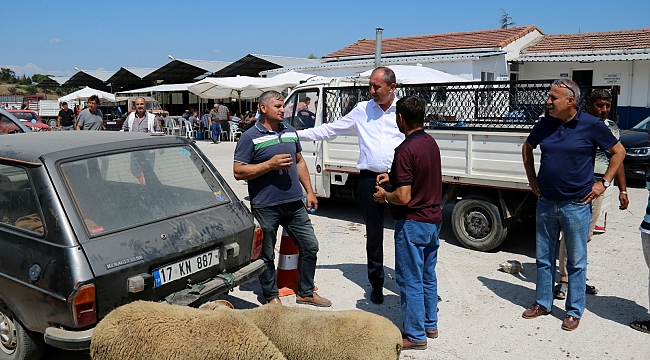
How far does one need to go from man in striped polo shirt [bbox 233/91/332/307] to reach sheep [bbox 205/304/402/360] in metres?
1.62

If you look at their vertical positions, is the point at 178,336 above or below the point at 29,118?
below

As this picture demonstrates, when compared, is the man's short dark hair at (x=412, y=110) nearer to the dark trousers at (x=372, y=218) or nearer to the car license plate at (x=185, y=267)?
the dark trousers at (x=372, y=218)

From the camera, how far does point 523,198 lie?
6.41 metres

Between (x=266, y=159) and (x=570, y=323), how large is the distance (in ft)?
9.16

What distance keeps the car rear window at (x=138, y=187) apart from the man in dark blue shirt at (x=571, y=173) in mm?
2599

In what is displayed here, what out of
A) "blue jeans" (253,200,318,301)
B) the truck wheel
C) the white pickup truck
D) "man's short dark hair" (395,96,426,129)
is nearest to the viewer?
"man's short dark hair" (395,96,426,129)

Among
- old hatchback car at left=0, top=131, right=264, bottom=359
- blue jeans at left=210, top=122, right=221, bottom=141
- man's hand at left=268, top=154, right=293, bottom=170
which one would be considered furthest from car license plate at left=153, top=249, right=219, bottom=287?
blue jeans at left=210, top=122, right=221, bottom=141

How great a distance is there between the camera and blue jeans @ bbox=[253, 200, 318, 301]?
457 cm

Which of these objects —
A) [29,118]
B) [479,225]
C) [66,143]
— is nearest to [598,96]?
[479,225]

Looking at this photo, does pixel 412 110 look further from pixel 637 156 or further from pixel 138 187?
pixel 637 156

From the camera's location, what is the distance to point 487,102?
21.2ft

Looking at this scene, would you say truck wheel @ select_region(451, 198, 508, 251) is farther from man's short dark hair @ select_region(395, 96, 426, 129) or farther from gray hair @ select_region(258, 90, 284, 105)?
gray hair @ select_region(258, 90, 284, 105)

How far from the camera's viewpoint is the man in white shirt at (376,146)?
474cm

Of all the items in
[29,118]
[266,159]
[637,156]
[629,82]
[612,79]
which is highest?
[612,79]
